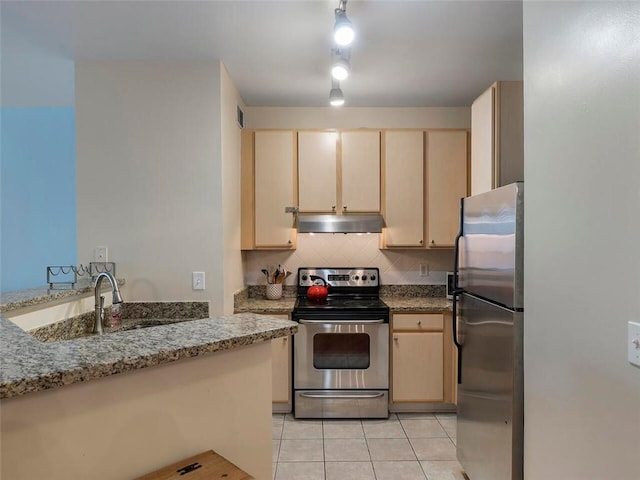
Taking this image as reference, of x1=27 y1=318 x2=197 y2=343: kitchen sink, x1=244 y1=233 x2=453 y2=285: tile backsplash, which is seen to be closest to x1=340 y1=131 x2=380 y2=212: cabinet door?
x1=244 y1=233 x2=453 y2=285: tile backsplash

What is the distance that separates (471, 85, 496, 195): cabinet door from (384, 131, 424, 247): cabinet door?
2.79ft

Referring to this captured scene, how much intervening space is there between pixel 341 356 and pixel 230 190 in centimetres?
157

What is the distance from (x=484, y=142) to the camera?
7.27 ft

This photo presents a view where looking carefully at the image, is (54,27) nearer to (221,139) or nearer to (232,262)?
(221,139)

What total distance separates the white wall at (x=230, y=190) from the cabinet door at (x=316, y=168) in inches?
21.6

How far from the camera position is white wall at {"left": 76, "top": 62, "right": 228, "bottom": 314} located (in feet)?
8.39

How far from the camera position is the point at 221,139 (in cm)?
260

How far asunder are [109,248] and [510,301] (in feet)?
8.18

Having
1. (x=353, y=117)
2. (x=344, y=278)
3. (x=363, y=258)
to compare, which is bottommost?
(x=344, y=278)

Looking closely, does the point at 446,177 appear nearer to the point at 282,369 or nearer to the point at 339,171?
the point at 339,171

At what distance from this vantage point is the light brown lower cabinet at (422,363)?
9.72ft

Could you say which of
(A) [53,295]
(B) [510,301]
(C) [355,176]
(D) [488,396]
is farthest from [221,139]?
(D) [488,396]

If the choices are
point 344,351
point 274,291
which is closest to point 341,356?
point 344,351

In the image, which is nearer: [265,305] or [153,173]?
[153,173]
